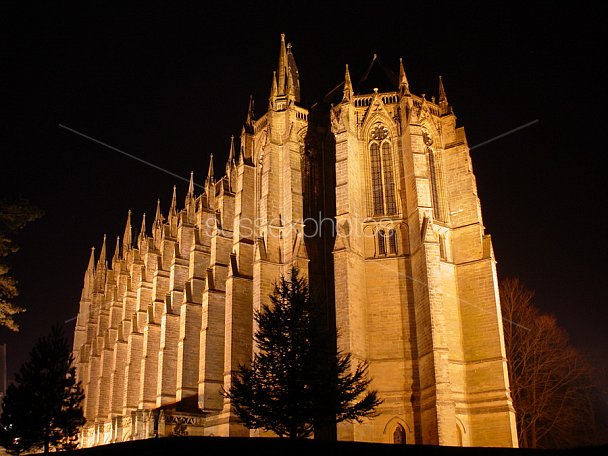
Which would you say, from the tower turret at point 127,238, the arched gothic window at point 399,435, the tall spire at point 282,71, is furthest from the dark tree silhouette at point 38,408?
the tower turret at point 127,238

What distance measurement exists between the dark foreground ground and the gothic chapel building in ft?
29.4

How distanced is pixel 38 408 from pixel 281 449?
51.5 feet

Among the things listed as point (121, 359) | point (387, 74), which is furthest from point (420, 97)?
point (121, 359)

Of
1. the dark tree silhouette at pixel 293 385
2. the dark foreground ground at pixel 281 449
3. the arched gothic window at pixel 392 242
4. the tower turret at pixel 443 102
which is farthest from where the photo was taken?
the tower turret at pixel 443 102

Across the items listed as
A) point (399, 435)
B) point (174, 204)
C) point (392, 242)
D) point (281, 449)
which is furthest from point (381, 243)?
point (174, 204)

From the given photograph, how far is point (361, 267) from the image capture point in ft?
103

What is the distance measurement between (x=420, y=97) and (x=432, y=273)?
415 inches

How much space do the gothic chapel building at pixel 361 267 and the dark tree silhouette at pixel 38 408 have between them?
170 inches

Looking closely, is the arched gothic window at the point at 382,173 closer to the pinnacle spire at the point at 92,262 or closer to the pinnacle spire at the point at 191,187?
the pinnacle spire at the point at 191,187

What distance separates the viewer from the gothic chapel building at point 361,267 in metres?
28.8

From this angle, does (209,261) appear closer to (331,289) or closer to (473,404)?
(331,289)

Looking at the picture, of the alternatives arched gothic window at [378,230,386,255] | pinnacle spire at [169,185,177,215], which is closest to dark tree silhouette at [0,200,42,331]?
arched gothic window at [378,230,386,255]

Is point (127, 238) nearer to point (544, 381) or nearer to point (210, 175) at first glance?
point (210, 175)

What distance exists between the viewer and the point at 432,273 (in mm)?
29141
